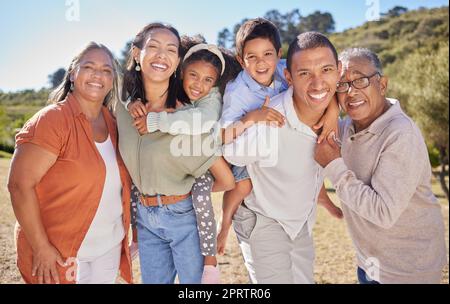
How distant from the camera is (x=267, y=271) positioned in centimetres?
276

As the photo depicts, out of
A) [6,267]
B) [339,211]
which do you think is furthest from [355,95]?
[6,267]

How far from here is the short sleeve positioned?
7.80ft

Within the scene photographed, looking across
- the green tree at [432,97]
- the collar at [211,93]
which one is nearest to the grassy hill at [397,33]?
the green tree at [432,97]

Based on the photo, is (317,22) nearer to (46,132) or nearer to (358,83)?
(358,83)

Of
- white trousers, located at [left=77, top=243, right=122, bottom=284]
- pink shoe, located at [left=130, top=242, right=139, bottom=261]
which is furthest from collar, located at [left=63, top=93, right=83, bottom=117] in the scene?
pink shoe, located at [left=130, top=242, right=139, bottom=261]

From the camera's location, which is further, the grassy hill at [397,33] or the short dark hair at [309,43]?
the grassy hill at [397,33]

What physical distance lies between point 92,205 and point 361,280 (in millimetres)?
2044

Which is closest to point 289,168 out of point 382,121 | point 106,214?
point 382,121

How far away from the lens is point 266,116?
8.96 feet

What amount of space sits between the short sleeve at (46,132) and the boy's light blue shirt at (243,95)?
1032 mm

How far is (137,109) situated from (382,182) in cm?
162

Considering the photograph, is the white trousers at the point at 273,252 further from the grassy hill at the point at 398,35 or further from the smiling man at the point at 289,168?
the grassy hill at the point at 398,35

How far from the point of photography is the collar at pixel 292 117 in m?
2.79
